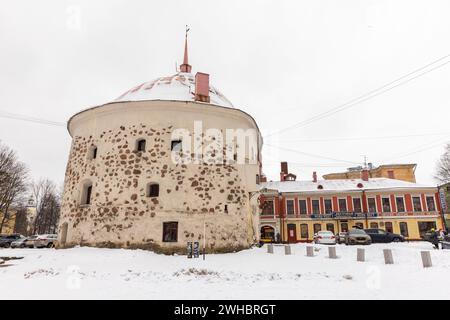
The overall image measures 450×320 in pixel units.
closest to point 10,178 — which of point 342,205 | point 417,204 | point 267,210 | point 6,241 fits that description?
point 6,241

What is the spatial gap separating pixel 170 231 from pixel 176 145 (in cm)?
504

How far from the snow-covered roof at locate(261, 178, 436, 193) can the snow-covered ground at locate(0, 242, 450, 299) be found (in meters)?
23.5

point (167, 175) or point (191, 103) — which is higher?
point (191, 103)

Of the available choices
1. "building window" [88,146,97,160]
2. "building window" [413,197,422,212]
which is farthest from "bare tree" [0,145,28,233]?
"building window" [413,197,422,212]

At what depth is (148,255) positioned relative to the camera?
14797 millimetres

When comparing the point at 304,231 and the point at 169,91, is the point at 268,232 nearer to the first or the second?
the point at 304,231

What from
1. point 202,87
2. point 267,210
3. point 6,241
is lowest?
point 6,241

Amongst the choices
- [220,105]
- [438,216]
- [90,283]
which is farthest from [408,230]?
[90,283]

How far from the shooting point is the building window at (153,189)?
16.9 metres

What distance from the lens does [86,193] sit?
18.2 metres

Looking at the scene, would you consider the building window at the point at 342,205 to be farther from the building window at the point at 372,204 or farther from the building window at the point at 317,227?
the building window at the point at 317,227

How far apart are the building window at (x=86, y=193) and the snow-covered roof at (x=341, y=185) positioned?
21.9 metres
